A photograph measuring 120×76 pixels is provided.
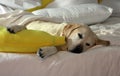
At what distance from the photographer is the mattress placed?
3.65 feet

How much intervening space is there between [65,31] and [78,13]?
47 cm

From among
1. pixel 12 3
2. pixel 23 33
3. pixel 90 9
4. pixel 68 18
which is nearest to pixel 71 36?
pixel 23 33

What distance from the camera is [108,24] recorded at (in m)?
1.93

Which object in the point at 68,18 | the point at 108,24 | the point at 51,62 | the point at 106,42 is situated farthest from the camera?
the point at 108,24

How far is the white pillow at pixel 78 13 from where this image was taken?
1.79 m

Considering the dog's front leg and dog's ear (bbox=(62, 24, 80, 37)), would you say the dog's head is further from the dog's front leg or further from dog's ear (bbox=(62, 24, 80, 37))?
the dog's front leg

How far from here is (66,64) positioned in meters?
1.16

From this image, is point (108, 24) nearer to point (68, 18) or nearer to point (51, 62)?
point (68, 18)

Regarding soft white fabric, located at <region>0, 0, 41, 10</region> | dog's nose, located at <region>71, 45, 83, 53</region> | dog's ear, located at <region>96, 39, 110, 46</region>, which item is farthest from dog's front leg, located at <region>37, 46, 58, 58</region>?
soft white fabric, located at <region>0, 0, 41, 10</region>

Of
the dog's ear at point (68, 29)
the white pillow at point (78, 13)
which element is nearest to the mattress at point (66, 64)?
the dog's ear at point (68, 29)

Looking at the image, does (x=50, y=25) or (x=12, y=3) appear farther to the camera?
(x=12, y=3)

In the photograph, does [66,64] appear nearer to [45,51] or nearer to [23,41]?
[45,51]

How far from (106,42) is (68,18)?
20.0 inches

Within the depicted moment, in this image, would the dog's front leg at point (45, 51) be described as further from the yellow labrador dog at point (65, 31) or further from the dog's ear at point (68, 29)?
the dog's ear at point (68, 29)
